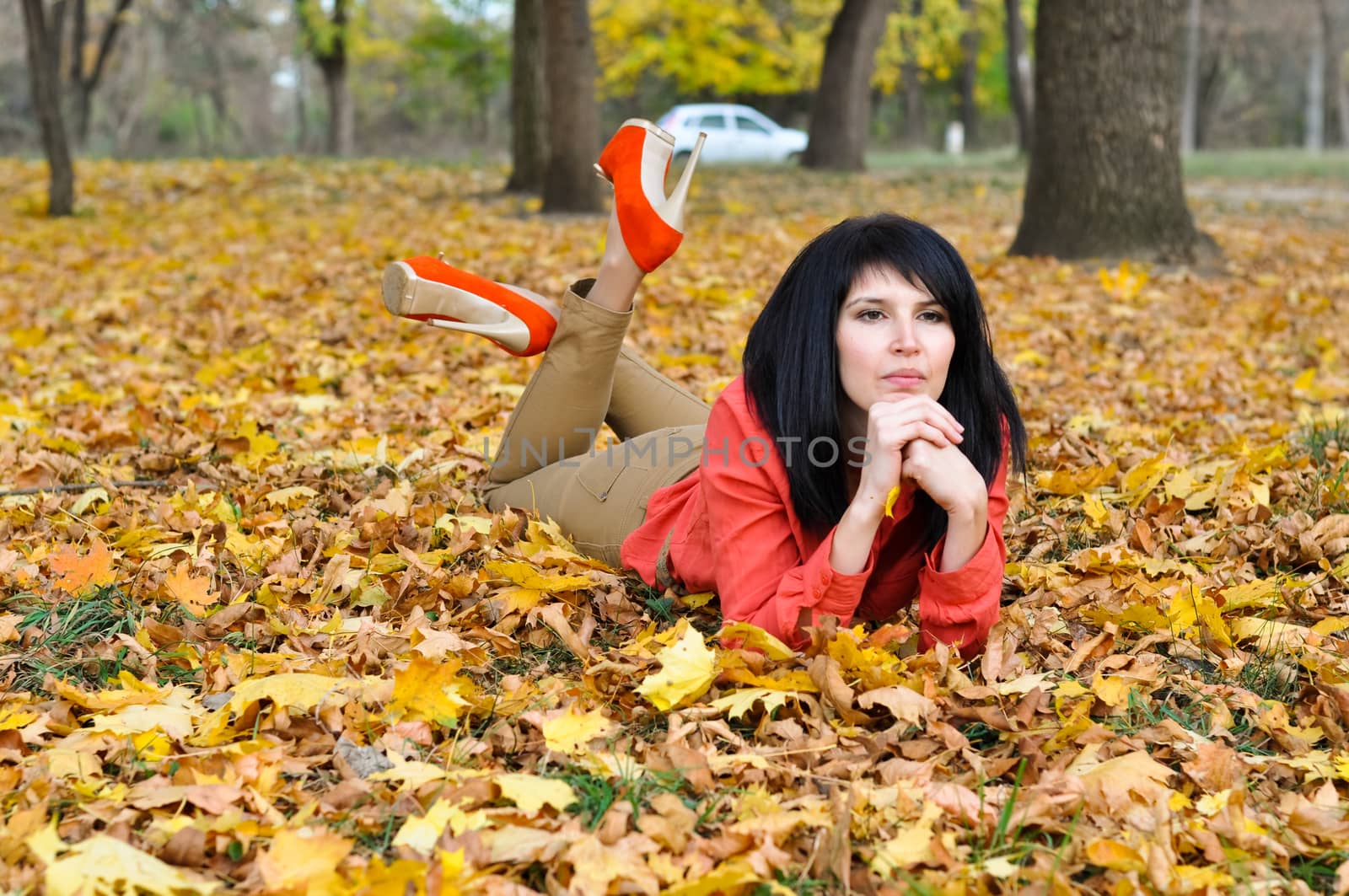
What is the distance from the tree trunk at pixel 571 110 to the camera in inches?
349

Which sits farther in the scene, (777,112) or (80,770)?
(777,112)

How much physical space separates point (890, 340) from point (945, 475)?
0.27 m

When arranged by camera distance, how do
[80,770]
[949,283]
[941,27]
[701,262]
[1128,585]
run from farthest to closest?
[941,27] → [701,262] → [1128,585] → [949,283] → [80,770]

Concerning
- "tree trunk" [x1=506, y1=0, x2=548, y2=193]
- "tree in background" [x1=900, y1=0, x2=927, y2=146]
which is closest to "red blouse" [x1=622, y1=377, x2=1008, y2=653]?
"tree trunk" [x1=506, y1=0, x2=548, y2=193]

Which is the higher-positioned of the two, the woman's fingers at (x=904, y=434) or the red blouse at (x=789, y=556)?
the woman's fingers at (x=904, y=434)

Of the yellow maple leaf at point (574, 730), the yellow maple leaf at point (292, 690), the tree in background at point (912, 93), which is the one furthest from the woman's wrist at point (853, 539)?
the tree in background at point (912, 93)

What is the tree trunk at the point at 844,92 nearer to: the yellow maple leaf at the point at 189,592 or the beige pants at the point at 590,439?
the beige pants at the point at 590,439

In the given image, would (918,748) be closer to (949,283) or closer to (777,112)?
(949,283)

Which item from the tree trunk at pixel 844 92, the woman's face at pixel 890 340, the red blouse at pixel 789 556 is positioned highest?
the tree trunk at pixel 844 92

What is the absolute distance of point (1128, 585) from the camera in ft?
9.05

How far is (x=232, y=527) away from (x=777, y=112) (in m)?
29.2

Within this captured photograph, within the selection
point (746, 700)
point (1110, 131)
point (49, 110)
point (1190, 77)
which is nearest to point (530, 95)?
point (49, 110)

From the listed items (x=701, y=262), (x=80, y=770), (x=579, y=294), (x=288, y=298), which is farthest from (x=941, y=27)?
(x=80, y=770)

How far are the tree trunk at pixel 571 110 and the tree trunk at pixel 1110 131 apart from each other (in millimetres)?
3268
